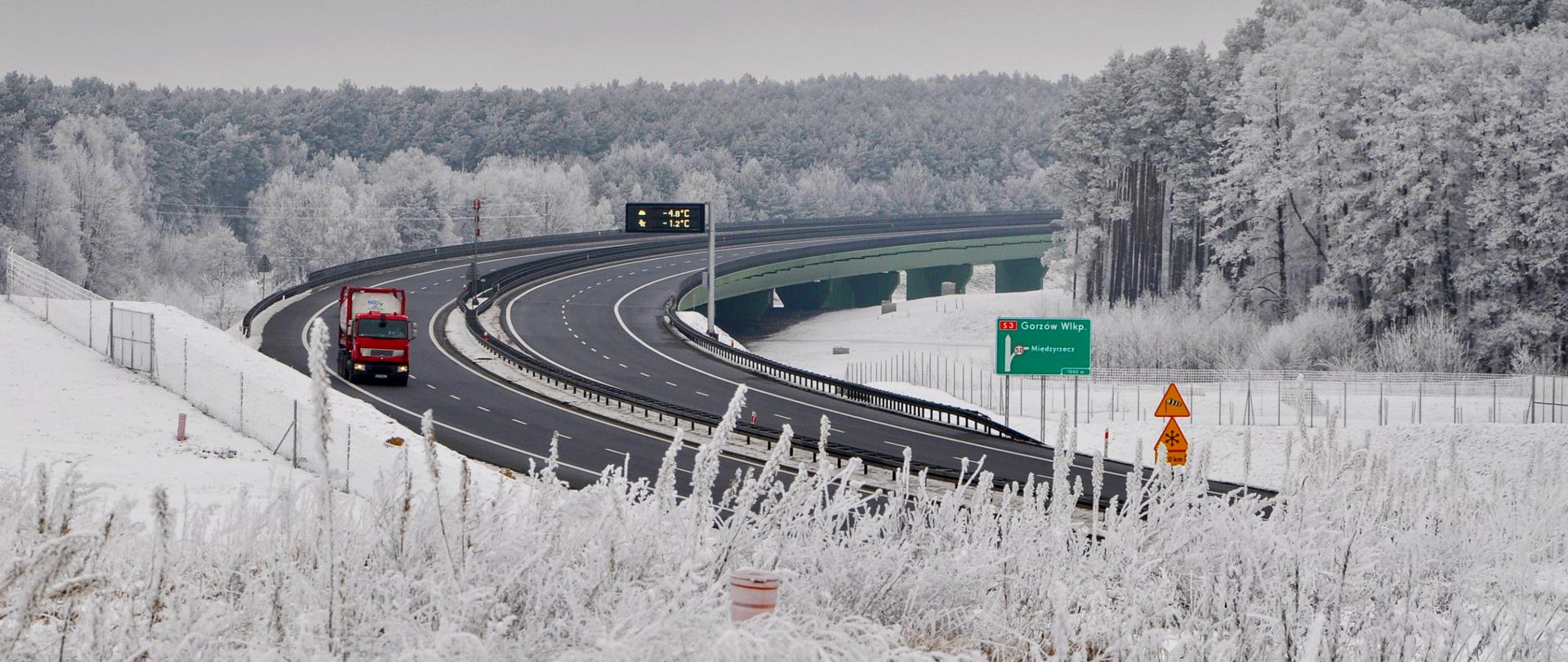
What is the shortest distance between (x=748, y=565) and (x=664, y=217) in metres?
72.2

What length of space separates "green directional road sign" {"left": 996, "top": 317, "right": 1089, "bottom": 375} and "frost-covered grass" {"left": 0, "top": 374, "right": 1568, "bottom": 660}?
37.1 metres

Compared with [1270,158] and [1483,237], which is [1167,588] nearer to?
[1483,237]

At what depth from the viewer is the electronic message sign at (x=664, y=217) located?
257 ft

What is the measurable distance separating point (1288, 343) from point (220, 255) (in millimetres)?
105881

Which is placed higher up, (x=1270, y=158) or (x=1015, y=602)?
(x=1270, y=158)

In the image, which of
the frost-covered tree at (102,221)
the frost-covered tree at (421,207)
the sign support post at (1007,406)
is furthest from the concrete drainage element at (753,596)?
the frost-covered tree at (421,207)

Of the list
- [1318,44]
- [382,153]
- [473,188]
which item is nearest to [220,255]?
[473,188]

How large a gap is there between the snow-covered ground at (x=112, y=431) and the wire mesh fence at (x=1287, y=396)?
2447cm

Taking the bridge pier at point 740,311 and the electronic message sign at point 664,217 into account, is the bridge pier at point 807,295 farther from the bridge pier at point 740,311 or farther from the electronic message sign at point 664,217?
the electronic message sign at point 664,217

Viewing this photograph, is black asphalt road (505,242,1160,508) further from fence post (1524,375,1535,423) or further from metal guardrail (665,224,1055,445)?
fence post (1524,375,1535,423)

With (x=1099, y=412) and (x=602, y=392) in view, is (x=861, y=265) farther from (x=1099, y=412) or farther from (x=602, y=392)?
(x=602, y=392)

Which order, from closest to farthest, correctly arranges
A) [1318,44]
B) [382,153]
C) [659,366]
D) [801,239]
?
[659,366], [1318,44], [801,239], [382,153]

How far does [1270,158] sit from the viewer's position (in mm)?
74125

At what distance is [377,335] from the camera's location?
4912 cm
